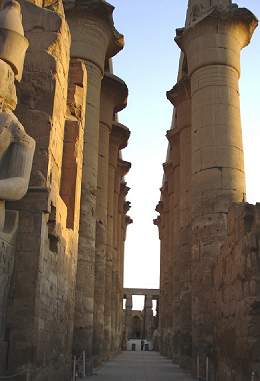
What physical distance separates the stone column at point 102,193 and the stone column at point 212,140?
3546mm

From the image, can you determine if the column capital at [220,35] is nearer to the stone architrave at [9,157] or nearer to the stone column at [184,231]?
the stone column at [184,231]

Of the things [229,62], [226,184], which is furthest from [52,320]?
[229,62]

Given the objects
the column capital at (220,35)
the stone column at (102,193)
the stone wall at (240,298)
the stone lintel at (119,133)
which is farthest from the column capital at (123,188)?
the stone wall at (240,298)

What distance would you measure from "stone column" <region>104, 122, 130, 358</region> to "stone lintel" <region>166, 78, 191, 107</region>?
3010mm

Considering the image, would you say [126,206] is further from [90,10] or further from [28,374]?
[28,374]

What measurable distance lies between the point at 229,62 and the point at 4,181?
32.2ft

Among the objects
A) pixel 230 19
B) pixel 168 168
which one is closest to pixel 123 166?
pixel 168 168

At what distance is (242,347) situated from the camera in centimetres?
752

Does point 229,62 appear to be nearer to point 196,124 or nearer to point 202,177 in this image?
point 196,124

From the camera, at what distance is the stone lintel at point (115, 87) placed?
16953 millimetres

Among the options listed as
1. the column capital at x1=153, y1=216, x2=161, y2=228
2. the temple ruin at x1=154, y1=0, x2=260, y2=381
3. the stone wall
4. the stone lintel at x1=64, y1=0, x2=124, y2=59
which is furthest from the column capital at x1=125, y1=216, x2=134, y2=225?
the stone wall

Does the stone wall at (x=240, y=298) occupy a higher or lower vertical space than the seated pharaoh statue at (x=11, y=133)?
lower

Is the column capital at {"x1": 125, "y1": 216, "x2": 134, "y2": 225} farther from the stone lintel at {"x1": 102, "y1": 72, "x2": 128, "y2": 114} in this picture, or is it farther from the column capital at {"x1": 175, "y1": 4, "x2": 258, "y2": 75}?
the column capital at {"x1": 175, "y1": 4, "x2": 258, "y2": 75}

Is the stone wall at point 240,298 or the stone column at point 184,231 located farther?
the stone column at point 184,231
